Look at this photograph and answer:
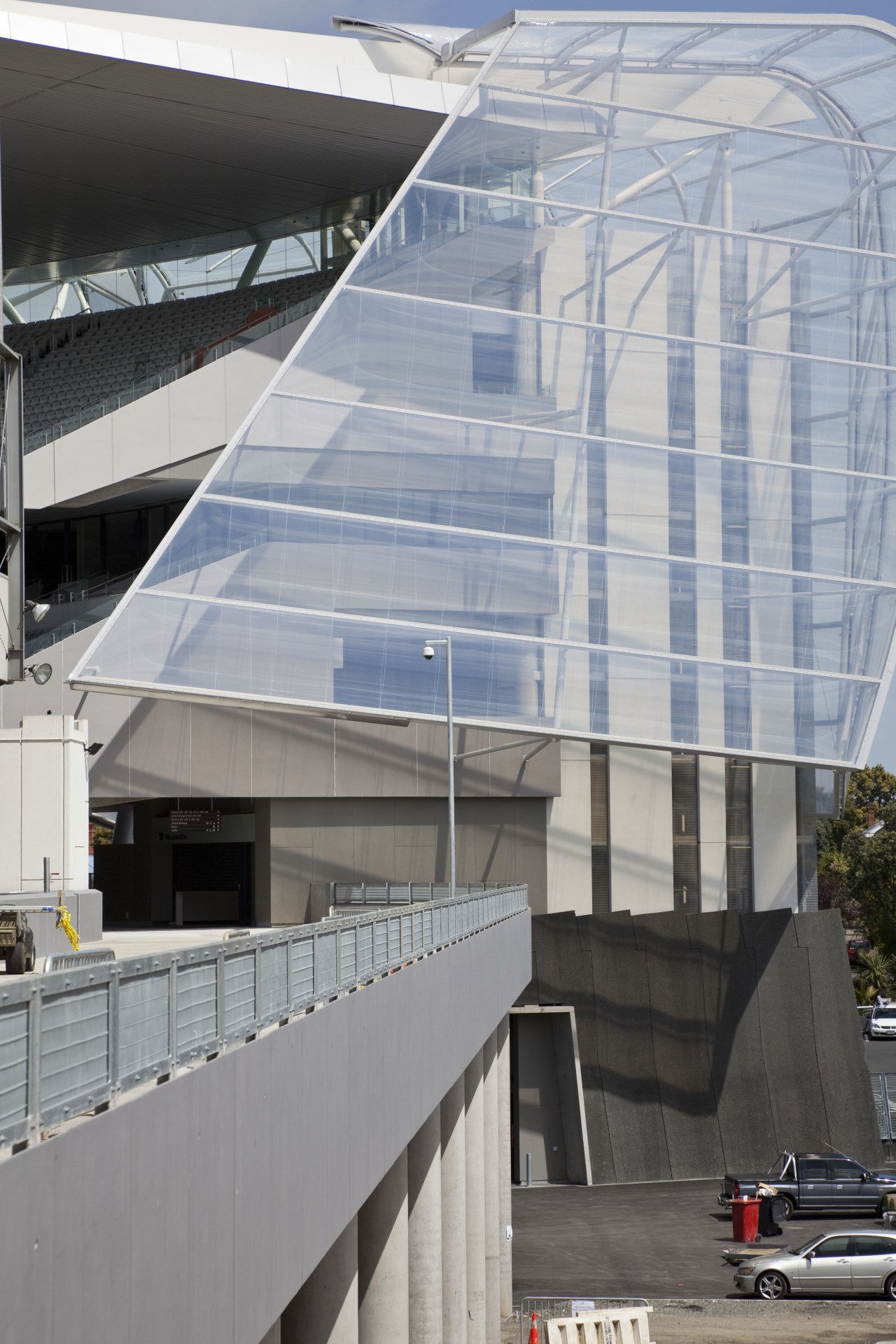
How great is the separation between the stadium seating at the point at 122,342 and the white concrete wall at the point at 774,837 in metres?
20.3

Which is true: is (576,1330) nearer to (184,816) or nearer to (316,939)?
(316,939)

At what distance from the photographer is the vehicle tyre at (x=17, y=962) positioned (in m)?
15.3

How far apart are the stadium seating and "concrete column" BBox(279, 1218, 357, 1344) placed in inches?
1376

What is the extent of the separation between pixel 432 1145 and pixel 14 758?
1597 centimetres

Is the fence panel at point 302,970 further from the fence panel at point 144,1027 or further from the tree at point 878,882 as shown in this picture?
the tree at point 878,882

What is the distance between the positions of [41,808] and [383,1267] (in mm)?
17662

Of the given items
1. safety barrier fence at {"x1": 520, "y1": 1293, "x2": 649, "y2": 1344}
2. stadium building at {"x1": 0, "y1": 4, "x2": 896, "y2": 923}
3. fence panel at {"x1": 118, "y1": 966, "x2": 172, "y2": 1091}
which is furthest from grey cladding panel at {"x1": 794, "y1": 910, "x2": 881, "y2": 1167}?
fence panel at {"x1": 118, "y1": 966, "x2": 172, "y2": 1091}

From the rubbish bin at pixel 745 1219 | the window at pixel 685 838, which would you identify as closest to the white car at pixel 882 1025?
the window at pixel 685 838

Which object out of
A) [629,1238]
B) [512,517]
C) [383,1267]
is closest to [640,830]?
[512,517]

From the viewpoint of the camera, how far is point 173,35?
4128 centimetres

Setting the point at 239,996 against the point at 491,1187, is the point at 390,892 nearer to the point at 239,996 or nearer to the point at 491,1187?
the point at 491,1187

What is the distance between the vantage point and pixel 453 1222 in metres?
24.1

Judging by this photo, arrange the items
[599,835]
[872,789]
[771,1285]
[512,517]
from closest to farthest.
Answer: [771,1285] → [512,517] → [599,835] → [872,789]

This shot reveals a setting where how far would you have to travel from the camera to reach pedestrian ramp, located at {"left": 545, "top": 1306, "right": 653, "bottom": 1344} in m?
23.2
